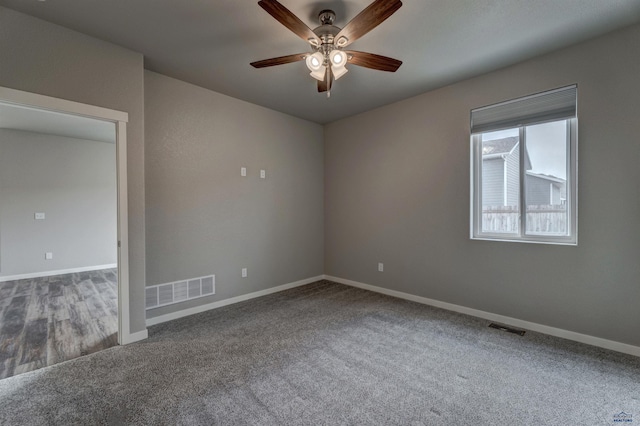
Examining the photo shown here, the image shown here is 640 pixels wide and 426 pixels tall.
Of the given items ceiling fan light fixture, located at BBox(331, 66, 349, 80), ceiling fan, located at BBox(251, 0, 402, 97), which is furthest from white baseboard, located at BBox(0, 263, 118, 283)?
ceiling fan light fixture, located at BBox(331, 66, 349, 80)

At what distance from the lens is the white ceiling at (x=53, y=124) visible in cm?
430

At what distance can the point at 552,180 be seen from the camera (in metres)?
2.82

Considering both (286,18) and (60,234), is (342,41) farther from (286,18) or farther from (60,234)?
(60,234)

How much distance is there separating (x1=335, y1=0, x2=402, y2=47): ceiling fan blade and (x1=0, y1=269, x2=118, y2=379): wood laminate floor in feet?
11.1

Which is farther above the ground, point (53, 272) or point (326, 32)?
point (326, 32)

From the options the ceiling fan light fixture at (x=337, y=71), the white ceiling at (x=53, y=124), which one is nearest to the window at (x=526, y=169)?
the ceiling fan light fixture at (x=337, y=71)

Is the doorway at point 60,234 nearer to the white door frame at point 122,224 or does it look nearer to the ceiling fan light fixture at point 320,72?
the white door frame at point 122,224

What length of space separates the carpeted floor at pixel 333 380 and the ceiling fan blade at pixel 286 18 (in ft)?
8.13

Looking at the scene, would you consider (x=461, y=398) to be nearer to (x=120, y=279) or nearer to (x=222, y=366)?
(x=222, y=366)

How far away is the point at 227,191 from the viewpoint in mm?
3744

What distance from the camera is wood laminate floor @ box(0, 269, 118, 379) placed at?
2.45 m

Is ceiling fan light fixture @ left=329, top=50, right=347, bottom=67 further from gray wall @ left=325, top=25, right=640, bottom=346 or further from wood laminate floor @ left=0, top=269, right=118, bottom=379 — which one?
wood laminate floor @ left=0, top=269, right=118, bottom=379

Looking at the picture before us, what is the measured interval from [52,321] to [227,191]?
95.5 inches

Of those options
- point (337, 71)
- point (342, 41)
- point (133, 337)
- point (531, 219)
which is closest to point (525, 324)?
point (531, 219)
